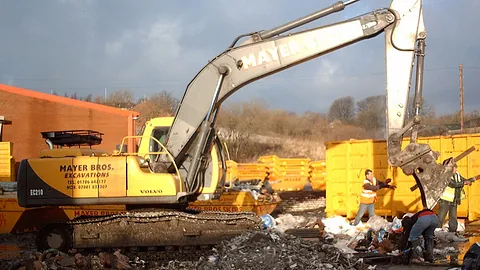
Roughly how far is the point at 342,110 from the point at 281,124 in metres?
11.8

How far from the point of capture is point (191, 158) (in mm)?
10094

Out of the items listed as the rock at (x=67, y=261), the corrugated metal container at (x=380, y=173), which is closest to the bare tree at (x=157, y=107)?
the corrugated metal container at (x=380, y=173)

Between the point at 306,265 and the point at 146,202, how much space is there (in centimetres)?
310

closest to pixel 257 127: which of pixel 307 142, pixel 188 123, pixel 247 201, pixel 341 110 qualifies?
pixel 307 142

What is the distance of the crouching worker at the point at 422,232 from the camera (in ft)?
29.7

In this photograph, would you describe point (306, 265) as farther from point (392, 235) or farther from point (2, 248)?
point (2, 248)

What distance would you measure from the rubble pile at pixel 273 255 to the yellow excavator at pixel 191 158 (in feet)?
3.83

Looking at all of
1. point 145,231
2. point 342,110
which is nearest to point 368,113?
point 342,110

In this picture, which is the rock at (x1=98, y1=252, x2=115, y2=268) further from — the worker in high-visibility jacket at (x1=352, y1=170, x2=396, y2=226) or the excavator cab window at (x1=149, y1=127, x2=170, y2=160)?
the worker in high-visibility jacket at (x1=352, y1=170, x2=396, y2=226)

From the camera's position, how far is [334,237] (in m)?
12.3

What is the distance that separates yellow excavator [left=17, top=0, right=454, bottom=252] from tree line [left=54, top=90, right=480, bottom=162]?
3631 cm

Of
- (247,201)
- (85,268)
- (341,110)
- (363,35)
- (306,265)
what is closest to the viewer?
(306,265)

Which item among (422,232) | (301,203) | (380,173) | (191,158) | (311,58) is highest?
(311,58)

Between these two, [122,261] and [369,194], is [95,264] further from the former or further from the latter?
[369,194]
